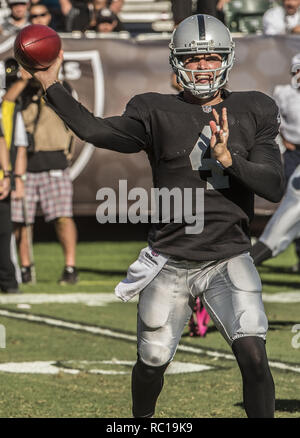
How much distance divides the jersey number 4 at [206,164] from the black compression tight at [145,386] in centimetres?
86

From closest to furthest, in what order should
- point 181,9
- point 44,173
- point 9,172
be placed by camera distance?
point 181,9 → point 9,172 → point 44,173

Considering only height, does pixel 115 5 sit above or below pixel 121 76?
above

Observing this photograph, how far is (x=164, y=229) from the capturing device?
5.27 meters

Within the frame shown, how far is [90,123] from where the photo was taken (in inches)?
200

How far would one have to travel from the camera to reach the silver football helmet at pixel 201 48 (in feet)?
17.2

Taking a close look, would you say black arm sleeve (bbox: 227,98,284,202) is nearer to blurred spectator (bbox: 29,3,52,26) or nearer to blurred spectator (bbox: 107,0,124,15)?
blurred spectator (bbox: 29,3,52,26)

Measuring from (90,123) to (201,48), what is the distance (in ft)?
2.09

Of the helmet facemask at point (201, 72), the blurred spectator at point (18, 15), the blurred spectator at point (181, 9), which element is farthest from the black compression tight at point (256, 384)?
the blurred spectator at point (18, 15)

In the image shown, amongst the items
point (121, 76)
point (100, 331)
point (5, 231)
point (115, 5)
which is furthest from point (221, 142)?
point (115, 5)

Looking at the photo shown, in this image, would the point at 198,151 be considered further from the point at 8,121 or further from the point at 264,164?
the point at 8,121

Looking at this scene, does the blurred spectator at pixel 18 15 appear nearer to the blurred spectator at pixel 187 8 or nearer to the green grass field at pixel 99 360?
the green grass field at pixel 99 360

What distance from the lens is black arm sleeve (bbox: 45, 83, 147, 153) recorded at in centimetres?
504

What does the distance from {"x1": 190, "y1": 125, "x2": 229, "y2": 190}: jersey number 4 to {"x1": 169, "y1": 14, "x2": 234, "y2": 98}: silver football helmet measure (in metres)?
0.20
